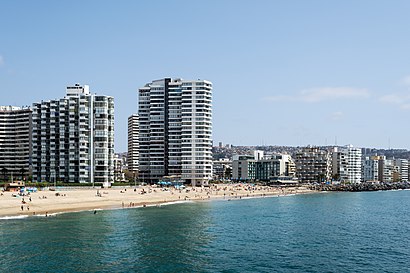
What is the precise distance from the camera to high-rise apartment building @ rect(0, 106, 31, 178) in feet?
629

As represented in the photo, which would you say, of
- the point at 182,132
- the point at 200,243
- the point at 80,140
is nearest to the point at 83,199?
the point at 80,140

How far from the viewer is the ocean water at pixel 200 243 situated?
49.3 m

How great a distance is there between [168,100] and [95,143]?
1832 inches

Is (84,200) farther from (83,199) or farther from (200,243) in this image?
(200,243)

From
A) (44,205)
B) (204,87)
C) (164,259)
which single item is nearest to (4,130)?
(204,87)

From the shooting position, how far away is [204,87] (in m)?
189

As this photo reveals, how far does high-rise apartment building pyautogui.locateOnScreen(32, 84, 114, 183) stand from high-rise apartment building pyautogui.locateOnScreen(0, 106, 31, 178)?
32763 millimetres

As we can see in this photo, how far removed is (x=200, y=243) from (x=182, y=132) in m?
129

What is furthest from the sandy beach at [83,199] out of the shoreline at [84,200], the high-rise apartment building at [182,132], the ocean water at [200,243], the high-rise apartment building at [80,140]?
the high-rise apartment building at [182,132]

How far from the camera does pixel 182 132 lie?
190625 millimetres

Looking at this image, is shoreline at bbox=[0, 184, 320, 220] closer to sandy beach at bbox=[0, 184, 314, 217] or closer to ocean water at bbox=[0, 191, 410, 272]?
sandy beach at bbox=[0, 184, 314, 217]

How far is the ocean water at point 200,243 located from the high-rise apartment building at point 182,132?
9552 cm

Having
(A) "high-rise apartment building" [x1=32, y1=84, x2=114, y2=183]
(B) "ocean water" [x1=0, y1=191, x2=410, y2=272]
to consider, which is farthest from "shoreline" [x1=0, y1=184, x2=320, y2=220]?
(A) "high-rise apartment building" [x1=32, y1=84, x2=114, y2=183]

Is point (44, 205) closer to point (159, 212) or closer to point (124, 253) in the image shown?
point (159, 212)
